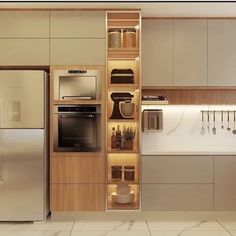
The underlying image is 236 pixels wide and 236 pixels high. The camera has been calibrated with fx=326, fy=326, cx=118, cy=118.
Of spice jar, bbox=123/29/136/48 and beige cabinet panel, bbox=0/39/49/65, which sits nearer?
beige cabinet panel, bbox=0/39/49/65

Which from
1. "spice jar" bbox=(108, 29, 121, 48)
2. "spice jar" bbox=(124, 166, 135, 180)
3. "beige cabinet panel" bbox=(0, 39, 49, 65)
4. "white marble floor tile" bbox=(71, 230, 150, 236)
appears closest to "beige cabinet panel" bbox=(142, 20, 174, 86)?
"spice jar" bbox=(108, 29, 121, 48)

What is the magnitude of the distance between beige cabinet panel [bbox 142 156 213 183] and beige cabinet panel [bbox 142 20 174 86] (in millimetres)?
919

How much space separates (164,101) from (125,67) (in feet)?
2.11

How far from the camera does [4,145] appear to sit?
3.48m

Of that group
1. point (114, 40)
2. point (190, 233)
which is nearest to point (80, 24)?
point (114, 40)

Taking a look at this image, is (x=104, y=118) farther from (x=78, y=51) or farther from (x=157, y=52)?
(x=157, y=52)

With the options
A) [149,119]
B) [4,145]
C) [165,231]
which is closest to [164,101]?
[149,119]

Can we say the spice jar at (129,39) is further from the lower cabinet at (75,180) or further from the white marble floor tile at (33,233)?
the white marble floor tile at (33,233)

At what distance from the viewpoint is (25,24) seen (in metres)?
3.61

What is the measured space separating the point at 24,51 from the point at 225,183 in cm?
267

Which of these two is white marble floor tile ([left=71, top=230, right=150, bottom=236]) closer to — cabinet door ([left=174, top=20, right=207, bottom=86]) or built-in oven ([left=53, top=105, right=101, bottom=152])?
built-in oven ([left=53, top=105, right=101, bottom=152])

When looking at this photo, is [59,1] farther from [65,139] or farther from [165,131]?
[165,131]

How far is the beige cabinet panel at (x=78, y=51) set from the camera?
362 cm

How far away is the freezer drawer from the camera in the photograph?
348 centimetres
